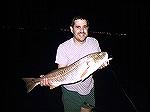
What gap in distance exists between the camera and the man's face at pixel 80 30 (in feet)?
16.1

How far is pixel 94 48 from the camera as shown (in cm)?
509

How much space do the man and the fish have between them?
0.51ft

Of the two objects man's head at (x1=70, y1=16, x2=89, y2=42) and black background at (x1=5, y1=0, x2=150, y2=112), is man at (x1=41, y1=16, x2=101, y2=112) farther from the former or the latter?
black background at (x1=5, y1=0, x2=150, y2=112)

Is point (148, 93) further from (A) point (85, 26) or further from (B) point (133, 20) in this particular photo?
(B) point (133, 20)

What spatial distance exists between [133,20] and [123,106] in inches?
1589

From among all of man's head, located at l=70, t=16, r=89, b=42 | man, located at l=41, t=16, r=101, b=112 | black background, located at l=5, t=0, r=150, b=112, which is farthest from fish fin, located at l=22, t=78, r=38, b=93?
black background, located at l=5, t=0, r=150, b=112

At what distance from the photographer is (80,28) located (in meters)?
4.92

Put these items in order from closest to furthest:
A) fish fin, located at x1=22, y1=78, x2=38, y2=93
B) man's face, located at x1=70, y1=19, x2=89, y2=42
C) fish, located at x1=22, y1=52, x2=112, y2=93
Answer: fish, located at x1=22, y1=52, x2=112, y2=93 < man's face, located at x1=70, y1=19, x2=89, y2=42 < fish fin, located at x1=22, y1=78, x2=38, y2=93

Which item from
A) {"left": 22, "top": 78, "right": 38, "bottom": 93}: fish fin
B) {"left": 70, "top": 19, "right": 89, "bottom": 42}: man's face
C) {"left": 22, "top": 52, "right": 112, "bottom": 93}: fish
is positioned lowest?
{"left": 22, "top": 78, "right": 38, "bottom": 93}: fish fin

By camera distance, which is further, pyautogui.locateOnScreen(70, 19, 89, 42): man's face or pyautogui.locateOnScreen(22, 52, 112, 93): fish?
pyautogui.locateOnScreen(70, 19, 89, 42): man's face

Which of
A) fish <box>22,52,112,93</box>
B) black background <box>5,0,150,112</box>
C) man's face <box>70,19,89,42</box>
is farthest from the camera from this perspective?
black background <box>5,0,150,112</box>

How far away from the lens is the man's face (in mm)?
4895

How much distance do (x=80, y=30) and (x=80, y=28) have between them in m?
0.03

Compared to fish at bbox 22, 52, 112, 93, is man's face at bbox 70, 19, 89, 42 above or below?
above
